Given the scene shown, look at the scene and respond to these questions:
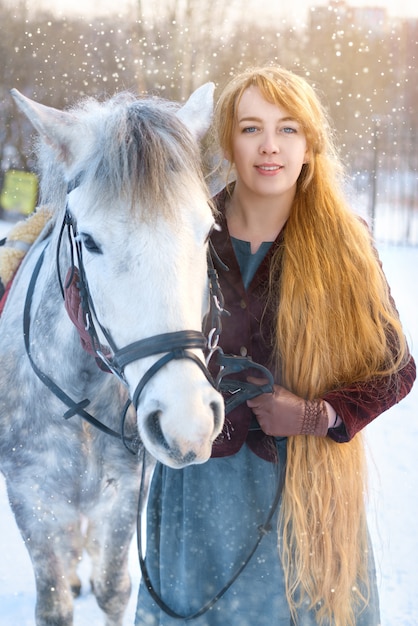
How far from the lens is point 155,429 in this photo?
1.02 m

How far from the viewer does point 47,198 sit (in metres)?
1.46

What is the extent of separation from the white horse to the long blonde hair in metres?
0.25

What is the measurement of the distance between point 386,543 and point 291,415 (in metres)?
1.77

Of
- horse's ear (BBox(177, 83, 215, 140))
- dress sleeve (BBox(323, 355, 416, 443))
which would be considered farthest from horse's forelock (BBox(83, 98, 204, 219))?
dress sleeve (BBox(323, 355, 416, 443))

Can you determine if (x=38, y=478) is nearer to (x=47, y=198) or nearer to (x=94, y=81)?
(x=47, y=198)

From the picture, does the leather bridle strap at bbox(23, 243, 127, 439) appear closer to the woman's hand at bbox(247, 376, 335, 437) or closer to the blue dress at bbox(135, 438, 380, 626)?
the blue dress at bbox(135, 438, 380, 626)

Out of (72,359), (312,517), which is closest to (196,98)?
(72,359)

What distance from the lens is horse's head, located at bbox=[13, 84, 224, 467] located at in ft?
3.30

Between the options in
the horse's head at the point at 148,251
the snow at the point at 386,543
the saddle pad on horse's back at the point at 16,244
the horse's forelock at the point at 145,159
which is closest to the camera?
the horse's head at the point at 148,251

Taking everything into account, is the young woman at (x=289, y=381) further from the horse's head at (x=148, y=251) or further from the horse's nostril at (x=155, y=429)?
the horse's nostril at (x=155, y=429)

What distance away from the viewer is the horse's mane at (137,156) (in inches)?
44.1

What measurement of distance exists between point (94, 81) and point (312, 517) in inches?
315

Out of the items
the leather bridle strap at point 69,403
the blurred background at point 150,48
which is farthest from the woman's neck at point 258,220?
the blurred background at point 150,48

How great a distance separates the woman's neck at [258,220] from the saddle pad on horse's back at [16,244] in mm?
1008
